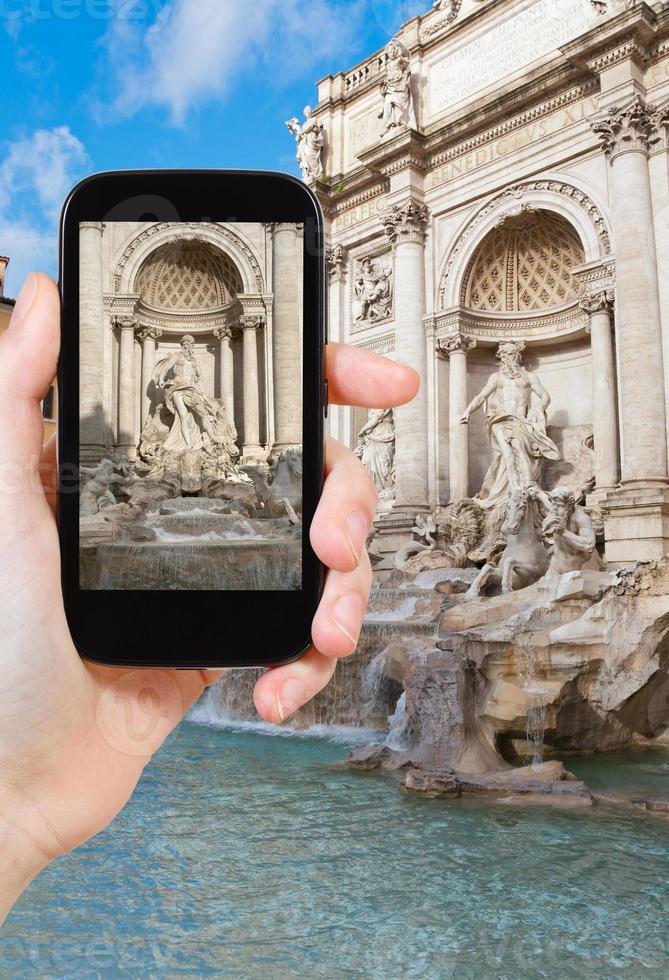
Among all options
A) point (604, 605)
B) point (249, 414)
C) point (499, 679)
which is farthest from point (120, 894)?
point (604, 605)

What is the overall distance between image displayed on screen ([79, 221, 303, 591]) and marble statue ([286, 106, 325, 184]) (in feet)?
53.9

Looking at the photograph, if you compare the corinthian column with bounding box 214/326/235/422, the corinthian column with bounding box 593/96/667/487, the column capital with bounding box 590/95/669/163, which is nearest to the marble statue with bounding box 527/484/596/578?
the corinthian column with bounding box 593/96/667/487

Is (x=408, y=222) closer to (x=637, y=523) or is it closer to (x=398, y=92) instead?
(x=398, y=92)

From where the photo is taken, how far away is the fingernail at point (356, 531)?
1.40m

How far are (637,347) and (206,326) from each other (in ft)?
35.6

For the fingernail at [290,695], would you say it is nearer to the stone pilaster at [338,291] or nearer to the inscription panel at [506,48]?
the inscription panel at [506,48]

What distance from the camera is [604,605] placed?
7.91 m

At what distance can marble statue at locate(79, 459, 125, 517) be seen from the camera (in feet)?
4.80

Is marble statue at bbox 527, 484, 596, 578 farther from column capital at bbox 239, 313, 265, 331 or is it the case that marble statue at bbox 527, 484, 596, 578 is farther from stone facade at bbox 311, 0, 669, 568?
column capital at bbox 239, 313, 265, 331

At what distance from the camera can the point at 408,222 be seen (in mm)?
15016

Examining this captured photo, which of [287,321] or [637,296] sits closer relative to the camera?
[287,321]

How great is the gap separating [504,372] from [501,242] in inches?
106

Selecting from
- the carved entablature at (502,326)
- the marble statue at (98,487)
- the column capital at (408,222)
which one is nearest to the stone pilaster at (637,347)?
the carved entablature at (502,326)

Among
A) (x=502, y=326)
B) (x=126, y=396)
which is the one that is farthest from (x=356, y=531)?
(x=502, y=326)
